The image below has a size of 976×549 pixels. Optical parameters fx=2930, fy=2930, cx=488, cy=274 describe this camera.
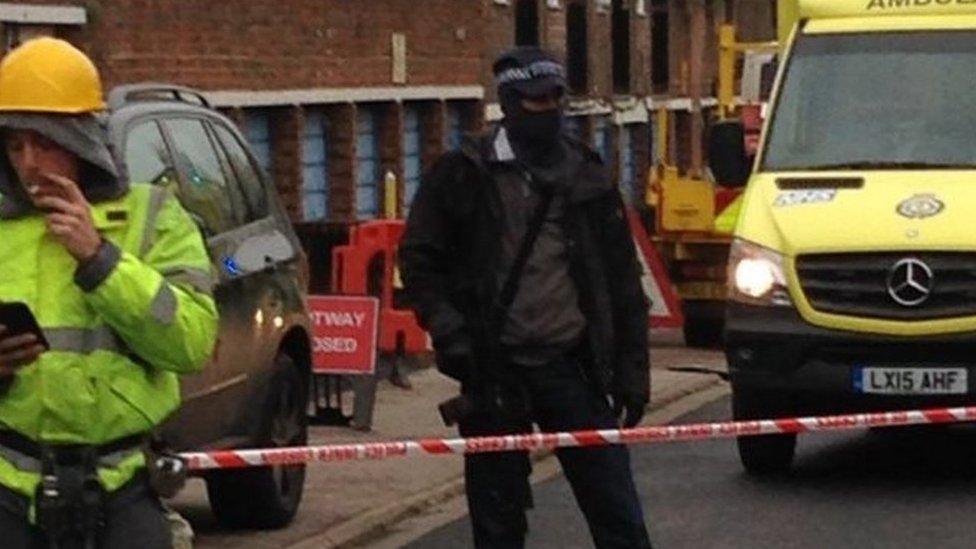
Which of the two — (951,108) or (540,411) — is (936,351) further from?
(540,411)

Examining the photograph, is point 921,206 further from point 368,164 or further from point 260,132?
point 368,164

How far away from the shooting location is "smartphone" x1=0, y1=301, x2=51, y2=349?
5.61 m

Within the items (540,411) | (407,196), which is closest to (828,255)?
(540,411)

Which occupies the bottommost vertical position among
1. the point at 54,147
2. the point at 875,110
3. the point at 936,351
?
the point at 936,351

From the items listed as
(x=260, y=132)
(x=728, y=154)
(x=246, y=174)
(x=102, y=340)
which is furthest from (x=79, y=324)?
(x=260, y=132)

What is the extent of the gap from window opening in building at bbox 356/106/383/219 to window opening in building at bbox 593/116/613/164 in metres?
8.94

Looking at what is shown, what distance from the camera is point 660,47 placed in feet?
131

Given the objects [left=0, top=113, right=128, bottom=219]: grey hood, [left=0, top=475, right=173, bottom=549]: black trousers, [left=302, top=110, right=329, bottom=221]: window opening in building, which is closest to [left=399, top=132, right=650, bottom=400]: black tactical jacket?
[left=0, top=475, right=173, bottom=549]: black trousers

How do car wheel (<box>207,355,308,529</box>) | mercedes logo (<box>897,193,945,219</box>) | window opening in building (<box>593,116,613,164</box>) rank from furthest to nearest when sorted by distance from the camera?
window opening in building (<box>593,116,613,164</box>)
mercedes logo (<box>897,193,945,219</box>)
car wheel (<box>207,355,308,529</box>)

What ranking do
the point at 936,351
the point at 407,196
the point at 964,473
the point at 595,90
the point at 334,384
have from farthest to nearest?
the point at 595,90, the point at 407,196, the point at 334,384, the point at 964,473, the point at 936,351

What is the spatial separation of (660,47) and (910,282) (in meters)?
26.6

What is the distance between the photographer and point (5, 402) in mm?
5816

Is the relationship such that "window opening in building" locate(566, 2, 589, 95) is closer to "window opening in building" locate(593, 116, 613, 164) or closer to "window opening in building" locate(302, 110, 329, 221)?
"window opening in building" locate(593, 116, 613, 164)

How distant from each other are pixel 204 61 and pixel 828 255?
29.8 ft
